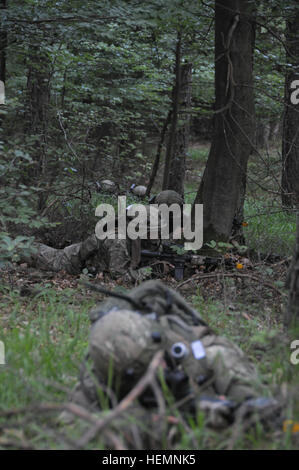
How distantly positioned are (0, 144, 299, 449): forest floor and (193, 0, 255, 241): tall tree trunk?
954mm

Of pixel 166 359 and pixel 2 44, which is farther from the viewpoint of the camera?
pixel 2 44

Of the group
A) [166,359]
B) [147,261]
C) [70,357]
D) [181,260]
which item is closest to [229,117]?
[181,260]

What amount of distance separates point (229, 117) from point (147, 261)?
2.16m

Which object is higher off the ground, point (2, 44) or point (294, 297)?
point (2, 44)

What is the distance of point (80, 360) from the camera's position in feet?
9.96

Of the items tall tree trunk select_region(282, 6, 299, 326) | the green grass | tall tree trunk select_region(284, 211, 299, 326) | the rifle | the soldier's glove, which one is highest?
tall tree trunk select_region(282, 6, 299, 326)

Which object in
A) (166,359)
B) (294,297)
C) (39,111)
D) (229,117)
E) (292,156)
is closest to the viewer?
(166,359)

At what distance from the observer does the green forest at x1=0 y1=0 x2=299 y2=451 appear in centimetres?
219

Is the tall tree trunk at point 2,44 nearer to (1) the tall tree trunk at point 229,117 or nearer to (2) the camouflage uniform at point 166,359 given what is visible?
(1) the tall tree trunk at point 229,117

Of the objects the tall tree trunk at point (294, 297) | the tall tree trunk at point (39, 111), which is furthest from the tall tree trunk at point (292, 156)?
the tall tree trunk at point (39, 111)

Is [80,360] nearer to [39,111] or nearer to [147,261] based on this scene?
[147,261]

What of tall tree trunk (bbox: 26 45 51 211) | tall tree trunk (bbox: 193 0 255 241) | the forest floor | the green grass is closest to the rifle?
the forest floor

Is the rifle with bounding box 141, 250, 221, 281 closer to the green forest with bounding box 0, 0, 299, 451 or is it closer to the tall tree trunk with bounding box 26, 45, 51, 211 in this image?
the green forest with bounding box 0, 0, 299, 451

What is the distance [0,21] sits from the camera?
5.43 metres
